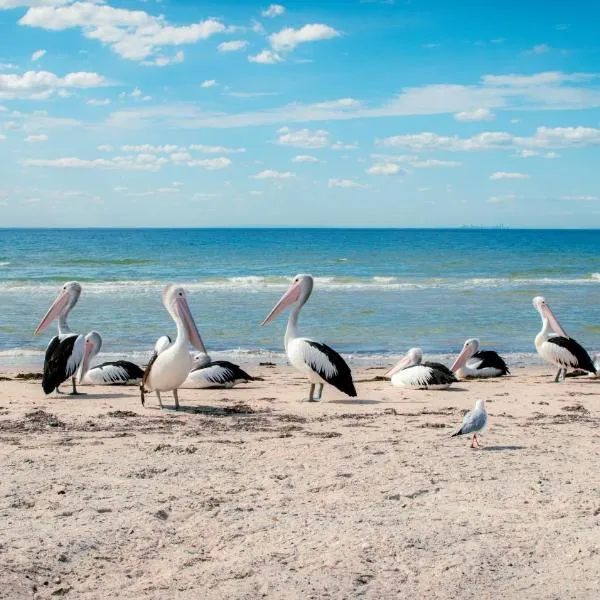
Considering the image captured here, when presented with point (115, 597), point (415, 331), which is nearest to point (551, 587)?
→ point (115, 597)

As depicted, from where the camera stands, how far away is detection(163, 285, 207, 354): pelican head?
757cm

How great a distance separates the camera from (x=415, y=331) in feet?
49.5

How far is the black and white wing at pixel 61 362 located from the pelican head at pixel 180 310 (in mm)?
1087

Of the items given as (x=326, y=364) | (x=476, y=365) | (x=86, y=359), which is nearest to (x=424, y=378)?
(x=326, y=364)

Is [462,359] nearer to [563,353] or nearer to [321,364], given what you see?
[563,353]

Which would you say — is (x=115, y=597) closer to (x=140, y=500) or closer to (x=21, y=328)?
(x=140, y=500)

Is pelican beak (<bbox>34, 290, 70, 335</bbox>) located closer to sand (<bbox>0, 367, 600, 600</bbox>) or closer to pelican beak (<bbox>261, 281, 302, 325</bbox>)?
pelican beak (<bbox>261, 281, 302, 325</bbox>)

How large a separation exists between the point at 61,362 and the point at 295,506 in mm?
4220

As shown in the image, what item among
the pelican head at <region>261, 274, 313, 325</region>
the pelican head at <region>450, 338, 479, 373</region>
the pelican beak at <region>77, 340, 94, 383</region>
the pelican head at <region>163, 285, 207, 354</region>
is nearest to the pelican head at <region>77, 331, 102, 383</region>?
the pelican beak at <region>77, 340, 94, 383</region>

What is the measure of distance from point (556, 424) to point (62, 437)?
3698 mm

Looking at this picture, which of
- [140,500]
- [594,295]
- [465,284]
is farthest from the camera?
[465,284]

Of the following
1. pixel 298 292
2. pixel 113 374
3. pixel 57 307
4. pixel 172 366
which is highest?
pixel 298 292

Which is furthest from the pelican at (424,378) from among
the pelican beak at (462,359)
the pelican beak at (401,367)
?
the pelican beak at (462,359)

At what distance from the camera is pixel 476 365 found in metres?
10.4
